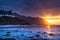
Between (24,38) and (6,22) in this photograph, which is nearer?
(24,38)

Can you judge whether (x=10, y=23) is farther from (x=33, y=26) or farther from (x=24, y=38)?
(x=24, y=38)

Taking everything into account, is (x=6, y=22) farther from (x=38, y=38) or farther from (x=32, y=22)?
(x=38, y=38)

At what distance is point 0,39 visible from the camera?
21.8 metres

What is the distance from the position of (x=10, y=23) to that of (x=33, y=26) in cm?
387

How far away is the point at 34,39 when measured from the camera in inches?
869

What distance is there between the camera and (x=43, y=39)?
2206 cm

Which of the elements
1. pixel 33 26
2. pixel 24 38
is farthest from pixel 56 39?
pixel 33 26

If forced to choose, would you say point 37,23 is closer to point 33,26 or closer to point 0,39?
point 33,26

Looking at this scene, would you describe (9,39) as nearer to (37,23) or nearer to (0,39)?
(0,39)

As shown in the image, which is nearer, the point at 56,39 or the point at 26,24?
the point at 56,39

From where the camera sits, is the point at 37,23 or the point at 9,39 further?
the point at 37,23

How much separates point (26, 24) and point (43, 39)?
16.8 m

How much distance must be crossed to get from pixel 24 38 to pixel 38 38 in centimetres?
140

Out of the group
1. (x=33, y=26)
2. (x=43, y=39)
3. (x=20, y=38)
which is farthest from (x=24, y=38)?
(x=33, y=26)
